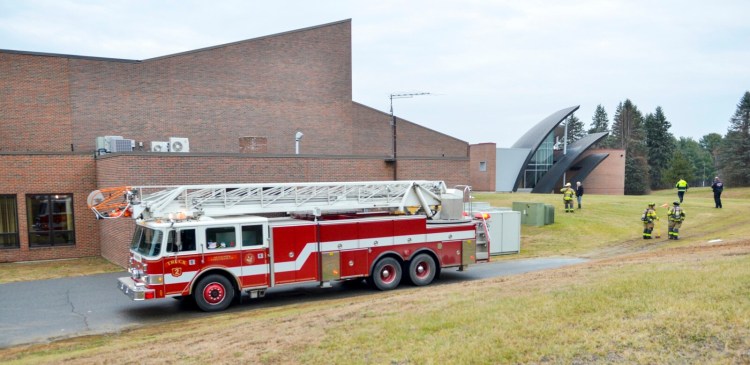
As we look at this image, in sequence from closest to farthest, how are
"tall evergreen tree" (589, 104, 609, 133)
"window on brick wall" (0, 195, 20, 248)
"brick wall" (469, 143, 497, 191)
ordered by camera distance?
"window on brick wall" (0, 195, 20, 248) < "brick wall" (469, 143, 497, 191) < "tall evergreen tree" (589, 104, 609, 133)

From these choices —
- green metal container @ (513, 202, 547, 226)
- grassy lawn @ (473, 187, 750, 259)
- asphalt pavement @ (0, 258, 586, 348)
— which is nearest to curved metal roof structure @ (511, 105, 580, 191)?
grassy lawn @ (473, 187, 750, 259)

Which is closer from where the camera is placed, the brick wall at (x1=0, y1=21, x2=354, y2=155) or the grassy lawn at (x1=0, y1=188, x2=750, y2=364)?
the grassy lawn at (x1=0, y1=188, x2=750, y2=364)

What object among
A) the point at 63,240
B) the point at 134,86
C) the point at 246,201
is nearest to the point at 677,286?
the point at 246,201

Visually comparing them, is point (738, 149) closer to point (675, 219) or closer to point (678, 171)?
point (678, 171)

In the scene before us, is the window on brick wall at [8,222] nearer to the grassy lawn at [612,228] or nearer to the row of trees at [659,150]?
the grassy lawn at [612,228]

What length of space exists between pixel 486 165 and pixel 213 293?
4711 cm

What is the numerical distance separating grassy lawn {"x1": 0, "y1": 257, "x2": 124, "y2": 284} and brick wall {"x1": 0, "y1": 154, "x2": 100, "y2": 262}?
0.42 m

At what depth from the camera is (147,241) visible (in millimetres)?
12000

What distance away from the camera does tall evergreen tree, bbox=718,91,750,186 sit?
70312 millimetres

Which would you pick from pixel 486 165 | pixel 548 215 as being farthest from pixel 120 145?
pixel 486 165

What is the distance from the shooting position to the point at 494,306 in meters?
8.59

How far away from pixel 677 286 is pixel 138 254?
10.8 metres

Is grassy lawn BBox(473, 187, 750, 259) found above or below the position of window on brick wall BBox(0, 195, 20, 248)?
below

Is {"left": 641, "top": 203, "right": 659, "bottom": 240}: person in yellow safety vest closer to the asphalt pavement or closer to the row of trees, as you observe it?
the asphalt pavement
